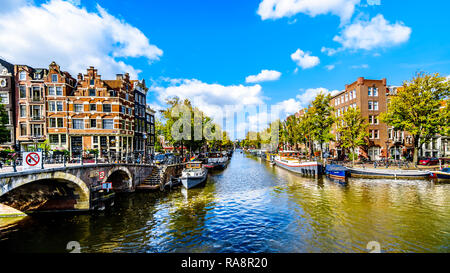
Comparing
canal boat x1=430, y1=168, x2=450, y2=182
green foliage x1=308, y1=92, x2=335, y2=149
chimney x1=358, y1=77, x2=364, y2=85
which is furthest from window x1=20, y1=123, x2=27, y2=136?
chimney x1=358, y1=77, x2=364, y2=85

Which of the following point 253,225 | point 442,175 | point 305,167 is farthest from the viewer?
point 305,167

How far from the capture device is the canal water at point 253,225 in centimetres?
1216

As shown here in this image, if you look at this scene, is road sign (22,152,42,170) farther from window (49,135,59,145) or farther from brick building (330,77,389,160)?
brick building (330,77,389,160)

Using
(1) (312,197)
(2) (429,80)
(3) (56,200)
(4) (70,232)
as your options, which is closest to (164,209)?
(4) (70,232)

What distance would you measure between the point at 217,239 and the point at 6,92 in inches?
1813

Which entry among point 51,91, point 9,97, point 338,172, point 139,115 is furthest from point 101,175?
point 9,97

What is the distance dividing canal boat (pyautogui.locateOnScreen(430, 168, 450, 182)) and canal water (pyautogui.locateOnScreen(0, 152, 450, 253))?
28.1 feet

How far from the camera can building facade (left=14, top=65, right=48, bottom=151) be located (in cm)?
3653

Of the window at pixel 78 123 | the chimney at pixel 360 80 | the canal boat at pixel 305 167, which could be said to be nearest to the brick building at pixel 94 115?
the window at pixel 78 123

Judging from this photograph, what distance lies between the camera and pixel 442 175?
29.3 metres

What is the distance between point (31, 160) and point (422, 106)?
4984cm

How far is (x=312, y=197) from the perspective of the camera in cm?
2222

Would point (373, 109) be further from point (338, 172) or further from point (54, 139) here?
point (54, 139)

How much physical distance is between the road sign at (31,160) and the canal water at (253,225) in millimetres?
4349
